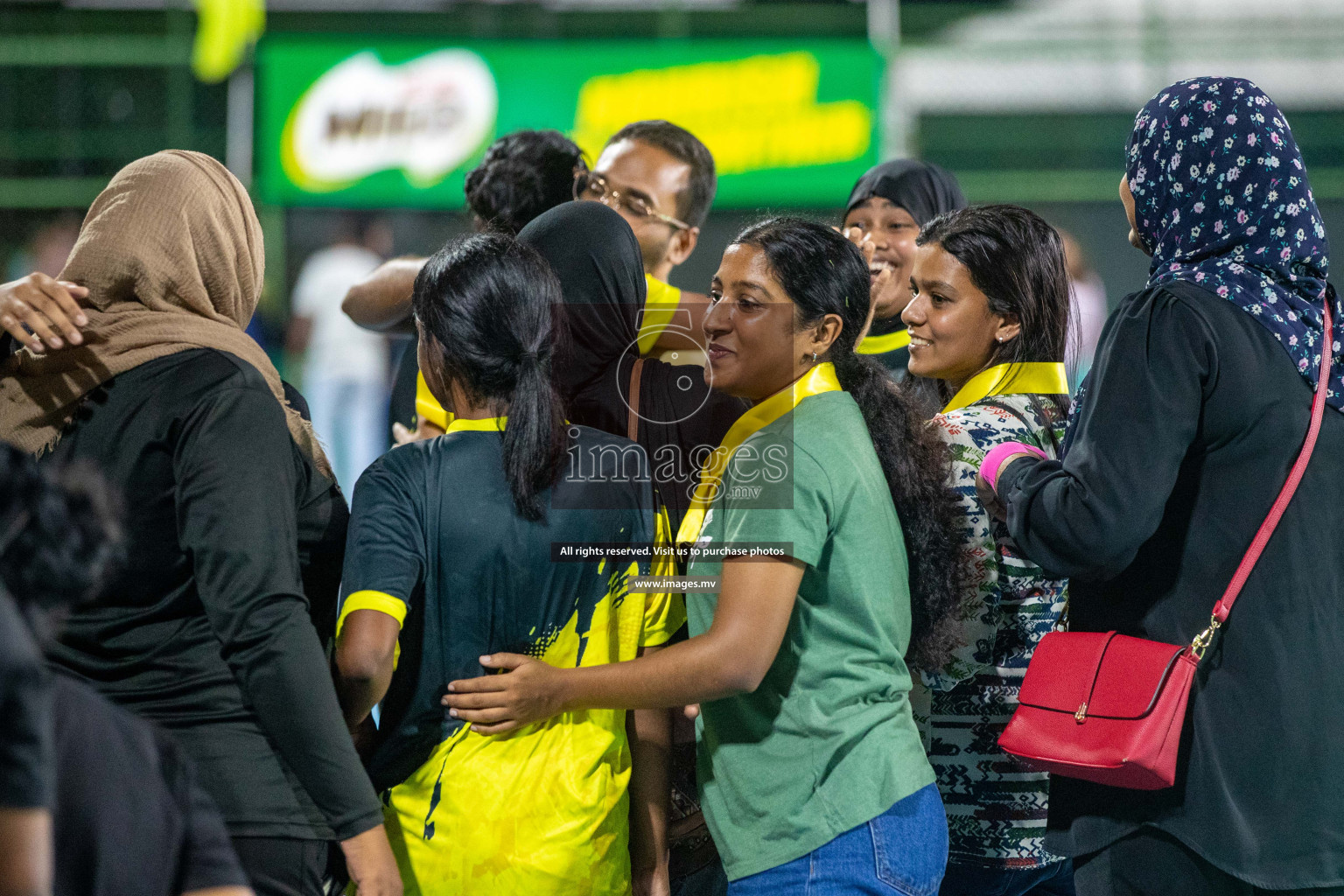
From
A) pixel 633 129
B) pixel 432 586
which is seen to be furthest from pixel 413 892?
pixel 633 129

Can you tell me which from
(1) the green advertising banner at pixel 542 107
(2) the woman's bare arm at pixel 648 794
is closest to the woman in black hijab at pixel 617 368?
(2) the woman's bare arm at pixel 648 794

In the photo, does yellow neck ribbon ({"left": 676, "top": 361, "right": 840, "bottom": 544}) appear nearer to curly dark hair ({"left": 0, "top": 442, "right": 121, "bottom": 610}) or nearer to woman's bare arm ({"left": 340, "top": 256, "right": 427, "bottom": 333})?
curly dark hair ({"left": 0, "top": 442, "right": 121, "bottom": 610})

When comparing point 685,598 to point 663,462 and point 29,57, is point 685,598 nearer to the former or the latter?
point 663,462

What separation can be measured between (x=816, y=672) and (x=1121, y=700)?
17.1 inches

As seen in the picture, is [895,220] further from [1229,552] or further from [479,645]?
[479,645]

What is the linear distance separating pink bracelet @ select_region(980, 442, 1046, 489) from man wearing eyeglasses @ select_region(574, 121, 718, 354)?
1285 mm

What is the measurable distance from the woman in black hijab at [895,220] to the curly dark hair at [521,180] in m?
0.80

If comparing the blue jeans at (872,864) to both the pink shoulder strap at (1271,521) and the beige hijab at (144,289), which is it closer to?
the pink shoulder strap at (1271,521)

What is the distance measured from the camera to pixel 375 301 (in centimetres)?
316

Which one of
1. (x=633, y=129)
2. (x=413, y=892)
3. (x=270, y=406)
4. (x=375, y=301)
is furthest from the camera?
(x=633, y=129)

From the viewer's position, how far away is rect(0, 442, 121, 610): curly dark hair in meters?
1.07

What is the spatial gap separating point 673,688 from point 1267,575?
0.87 meters

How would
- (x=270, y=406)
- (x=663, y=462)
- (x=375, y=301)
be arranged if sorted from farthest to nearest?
(x=375, y=301) → (x=663, y=462) → (x=270, y=406)

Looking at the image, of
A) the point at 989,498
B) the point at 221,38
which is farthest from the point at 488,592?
the point at 221,38
